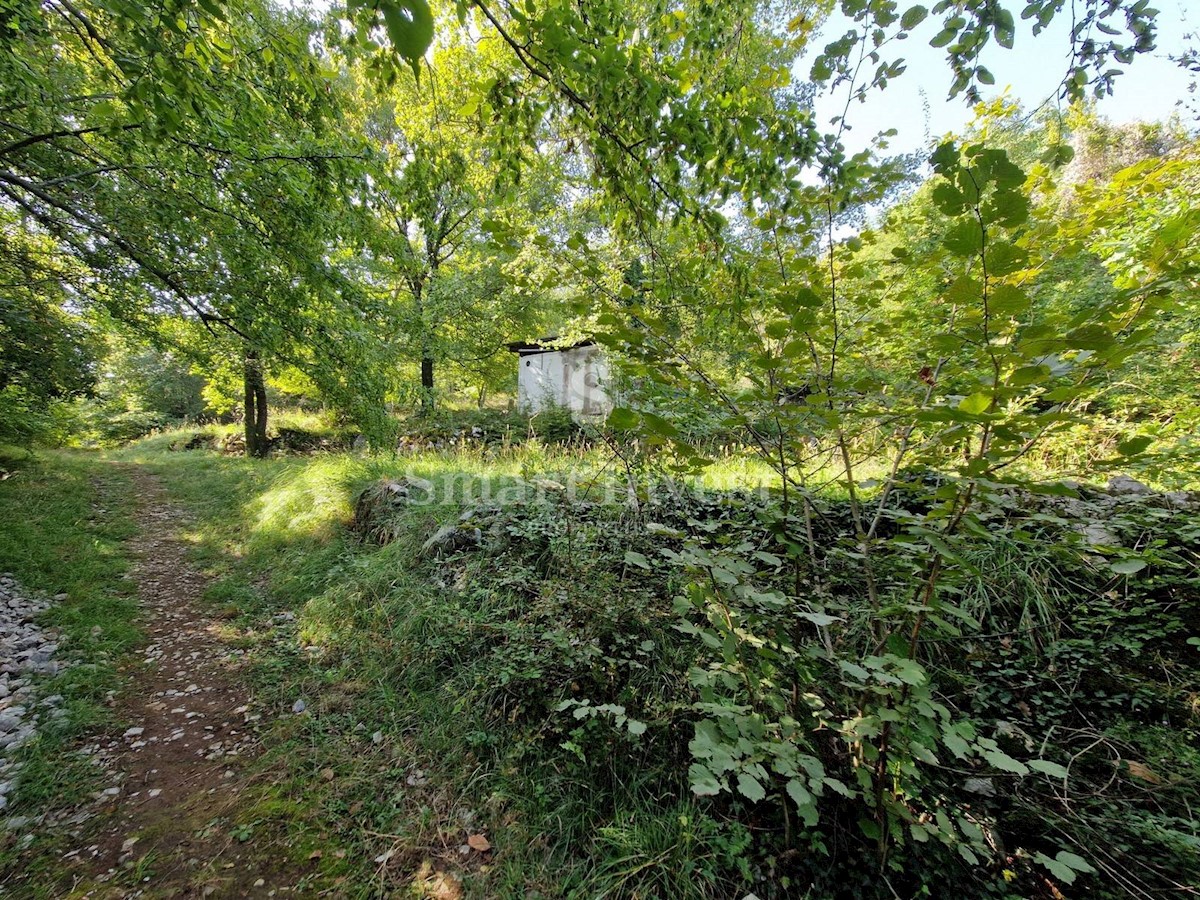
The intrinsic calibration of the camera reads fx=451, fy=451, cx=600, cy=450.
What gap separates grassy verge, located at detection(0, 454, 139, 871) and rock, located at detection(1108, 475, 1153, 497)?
21.4 ft

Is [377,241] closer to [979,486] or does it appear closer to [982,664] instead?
[979,486]

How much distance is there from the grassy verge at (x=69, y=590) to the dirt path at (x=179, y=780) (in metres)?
0.15

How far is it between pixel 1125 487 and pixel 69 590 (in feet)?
30.0

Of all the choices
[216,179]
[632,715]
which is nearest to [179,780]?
[632,715]

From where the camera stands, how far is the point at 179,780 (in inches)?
98.7

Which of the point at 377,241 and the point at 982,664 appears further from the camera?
the point at 377,241

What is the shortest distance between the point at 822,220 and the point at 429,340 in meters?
8.99

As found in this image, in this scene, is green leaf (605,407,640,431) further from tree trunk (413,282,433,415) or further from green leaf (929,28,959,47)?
tree trunk (413,282,433,415)

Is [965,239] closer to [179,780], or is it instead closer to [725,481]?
[725,481]

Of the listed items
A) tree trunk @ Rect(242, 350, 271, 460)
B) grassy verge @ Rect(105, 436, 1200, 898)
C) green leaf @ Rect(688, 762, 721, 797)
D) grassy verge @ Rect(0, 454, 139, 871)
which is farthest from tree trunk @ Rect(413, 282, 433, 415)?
green leaf @ Rect(688, 762, 721, 797)

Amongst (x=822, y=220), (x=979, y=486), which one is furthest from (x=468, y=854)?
(x=822, y=220)

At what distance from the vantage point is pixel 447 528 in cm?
432

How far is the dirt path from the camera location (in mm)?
1967

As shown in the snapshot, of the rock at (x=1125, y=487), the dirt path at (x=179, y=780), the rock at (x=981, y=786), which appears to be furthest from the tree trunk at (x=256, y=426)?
the rock at (x=1125, y=487)
